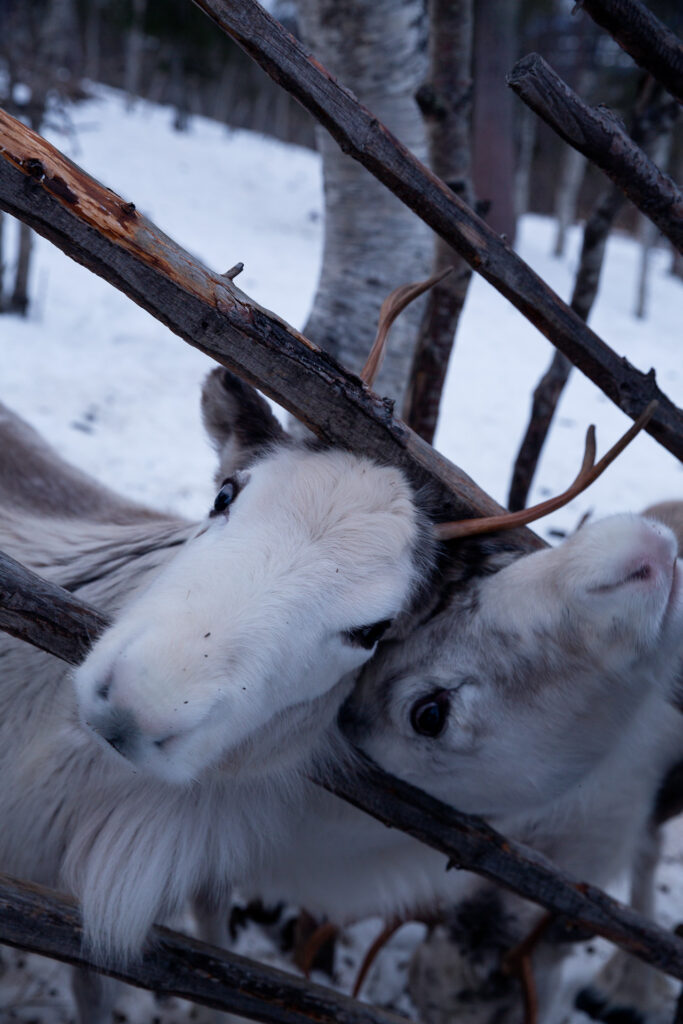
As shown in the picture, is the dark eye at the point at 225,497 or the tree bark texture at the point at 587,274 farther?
the tree bark texture at the point at 587,274

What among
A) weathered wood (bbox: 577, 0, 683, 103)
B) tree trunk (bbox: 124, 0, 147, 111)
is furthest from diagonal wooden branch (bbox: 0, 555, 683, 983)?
tree trunk (bbox: 124, 0, 147, 111)

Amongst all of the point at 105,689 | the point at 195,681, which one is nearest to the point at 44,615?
the point at 105,689

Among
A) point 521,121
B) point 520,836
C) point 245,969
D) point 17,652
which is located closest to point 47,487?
point 17,652

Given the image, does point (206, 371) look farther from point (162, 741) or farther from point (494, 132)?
point (494, 132)

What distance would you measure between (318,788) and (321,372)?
3.12 feet

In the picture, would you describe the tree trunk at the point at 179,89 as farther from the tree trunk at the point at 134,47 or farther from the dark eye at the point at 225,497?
the dark eye at the point at 225,497

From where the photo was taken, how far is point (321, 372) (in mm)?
1470

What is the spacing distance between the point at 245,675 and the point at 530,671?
65 cm

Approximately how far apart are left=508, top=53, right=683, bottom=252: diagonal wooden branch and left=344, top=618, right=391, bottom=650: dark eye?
0.98m

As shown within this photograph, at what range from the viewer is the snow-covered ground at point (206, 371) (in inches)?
187

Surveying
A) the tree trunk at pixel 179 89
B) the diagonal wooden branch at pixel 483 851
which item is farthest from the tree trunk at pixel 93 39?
the diagonal wooden branch at pixel 483 851

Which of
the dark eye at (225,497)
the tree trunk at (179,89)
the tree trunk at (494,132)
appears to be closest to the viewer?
the dark eye at (225,497)

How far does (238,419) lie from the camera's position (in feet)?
5.89

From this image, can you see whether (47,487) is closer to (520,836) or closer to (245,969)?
(245,969)
